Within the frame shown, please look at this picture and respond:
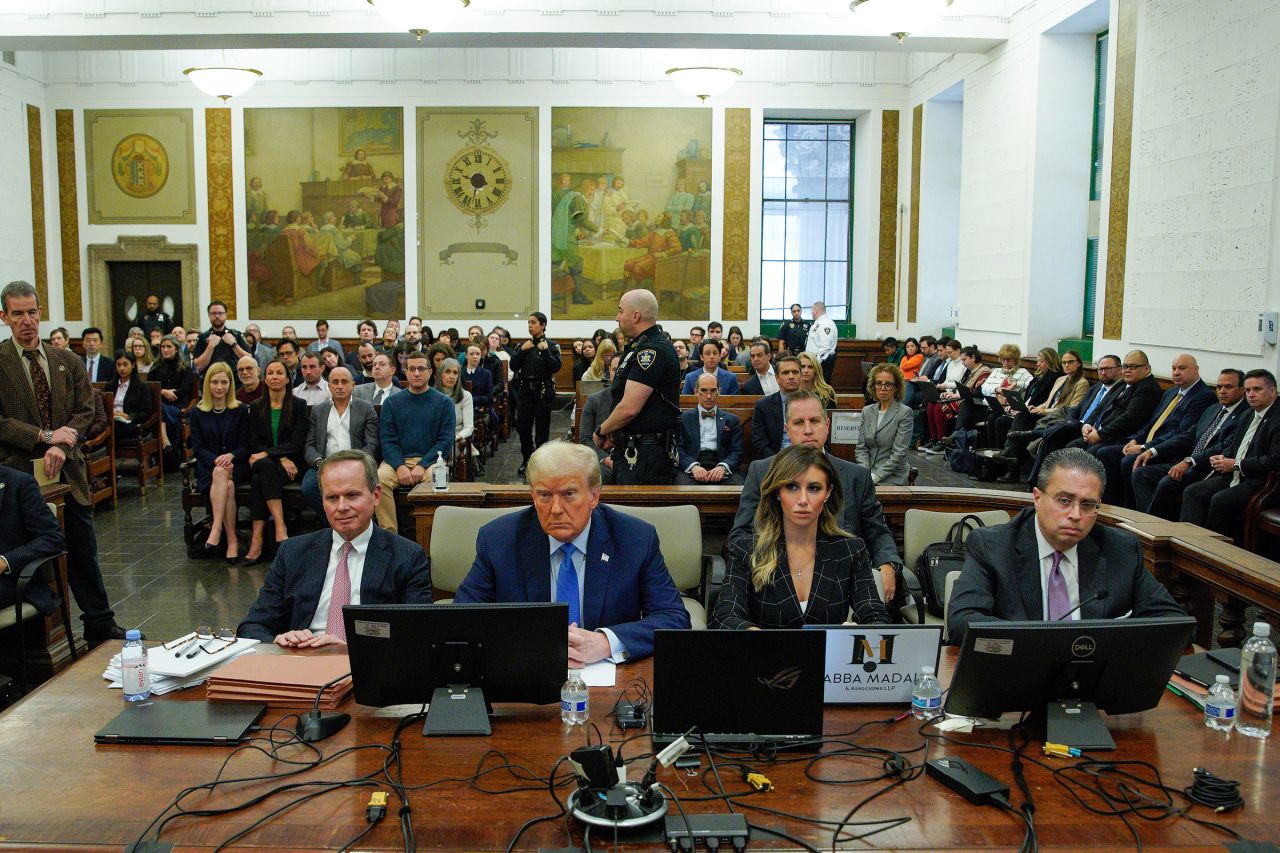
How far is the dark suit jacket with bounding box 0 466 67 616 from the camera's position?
14.1ft

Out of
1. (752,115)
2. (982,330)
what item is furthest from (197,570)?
(752,115)

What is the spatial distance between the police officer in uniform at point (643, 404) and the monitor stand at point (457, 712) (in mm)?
3264

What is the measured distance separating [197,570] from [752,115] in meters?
12.8

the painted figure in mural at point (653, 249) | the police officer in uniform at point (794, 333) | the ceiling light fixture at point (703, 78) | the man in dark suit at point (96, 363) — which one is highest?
the ceiling light fixture at point (703, 78)

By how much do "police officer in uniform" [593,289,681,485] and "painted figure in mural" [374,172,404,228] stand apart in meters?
12.1

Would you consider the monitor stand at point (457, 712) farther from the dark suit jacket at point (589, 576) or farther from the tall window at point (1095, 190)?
the tall window at point (1095, 190)

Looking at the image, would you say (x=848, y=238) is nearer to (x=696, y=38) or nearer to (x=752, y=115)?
(x=752, y=115)

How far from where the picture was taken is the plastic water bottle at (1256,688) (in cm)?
247

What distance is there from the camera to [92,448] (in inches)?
346

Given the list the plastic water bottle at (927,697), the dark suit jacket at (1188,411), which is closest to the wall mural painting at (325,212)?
the dark suit jacket at (1188,411)

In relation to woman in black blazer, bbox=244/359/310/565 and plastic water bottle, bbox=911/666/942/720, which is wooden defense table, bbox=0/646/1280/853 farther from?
woman in black blazer, bbox=244/359/310/565

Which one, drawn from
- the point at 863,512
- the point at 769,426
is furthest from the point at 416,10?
the point at 863,512

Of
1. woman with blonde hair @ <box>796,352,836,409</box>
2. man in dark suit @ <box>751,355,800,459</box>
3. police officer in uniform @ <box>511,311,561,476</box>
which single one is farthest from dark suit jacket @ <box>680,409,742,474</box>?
police officer in uniform @ <box>511,311,561,476</box>

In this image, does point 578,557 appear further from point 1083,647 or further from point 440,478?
point 440,478
